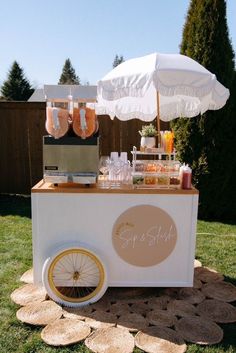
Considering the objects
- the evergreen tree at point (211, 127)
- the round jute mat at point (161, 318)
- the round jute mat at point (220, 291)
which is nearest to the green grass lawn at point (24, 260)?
the round jute mat at point (220, 291)

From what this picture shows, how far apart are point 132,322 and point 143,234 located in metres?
0.63

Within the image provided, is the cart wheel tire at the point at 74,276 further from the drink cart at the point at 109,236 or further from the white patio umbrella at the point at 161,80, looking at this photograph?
the white patio umbrella at the point at 161,80

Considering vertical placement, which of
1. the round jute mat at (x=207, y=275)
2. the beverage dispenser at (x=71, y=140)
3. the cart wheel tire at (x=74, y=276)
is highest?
the beverage dispenser at (x=71, y=140)

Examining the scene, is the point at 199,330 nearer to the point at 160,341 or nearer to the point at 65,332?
the point at 160,341

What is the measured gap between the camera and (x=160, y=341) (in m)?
2.27

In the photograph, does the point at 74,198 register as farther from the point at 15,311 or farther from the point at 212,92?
the point at 212,92

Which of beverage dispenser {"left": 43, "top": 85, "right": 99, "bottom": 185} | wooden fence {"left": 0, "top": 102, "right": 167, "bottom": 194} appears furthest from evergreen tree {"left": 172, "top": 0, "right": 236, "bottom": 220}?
beverage dispenser {"left": 43, "top": 85, "right": 99, "bottom": 185}

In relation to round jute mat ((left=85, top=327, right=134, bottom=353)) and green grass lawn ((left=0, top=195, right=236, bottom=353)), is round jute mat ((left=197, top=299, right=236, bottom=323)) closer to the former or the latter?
green grass lawn ((left=0, top=195, right=236, bottom=353))

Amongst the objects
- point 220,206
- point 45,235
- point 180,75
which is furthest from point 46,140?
point 220,206

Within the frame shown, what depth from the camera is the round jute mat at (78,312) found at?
253 centimetres

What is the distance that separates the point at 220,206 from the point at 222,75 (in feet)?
5.95

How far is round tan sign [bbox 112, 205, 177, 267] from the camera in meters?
2.73

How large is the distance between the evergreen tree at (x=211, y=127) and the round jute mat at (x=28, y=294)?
9.46ft

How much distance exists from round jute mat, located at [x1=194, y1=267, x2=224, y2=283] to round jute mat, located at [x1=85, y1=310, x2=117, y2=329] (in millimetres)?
996
